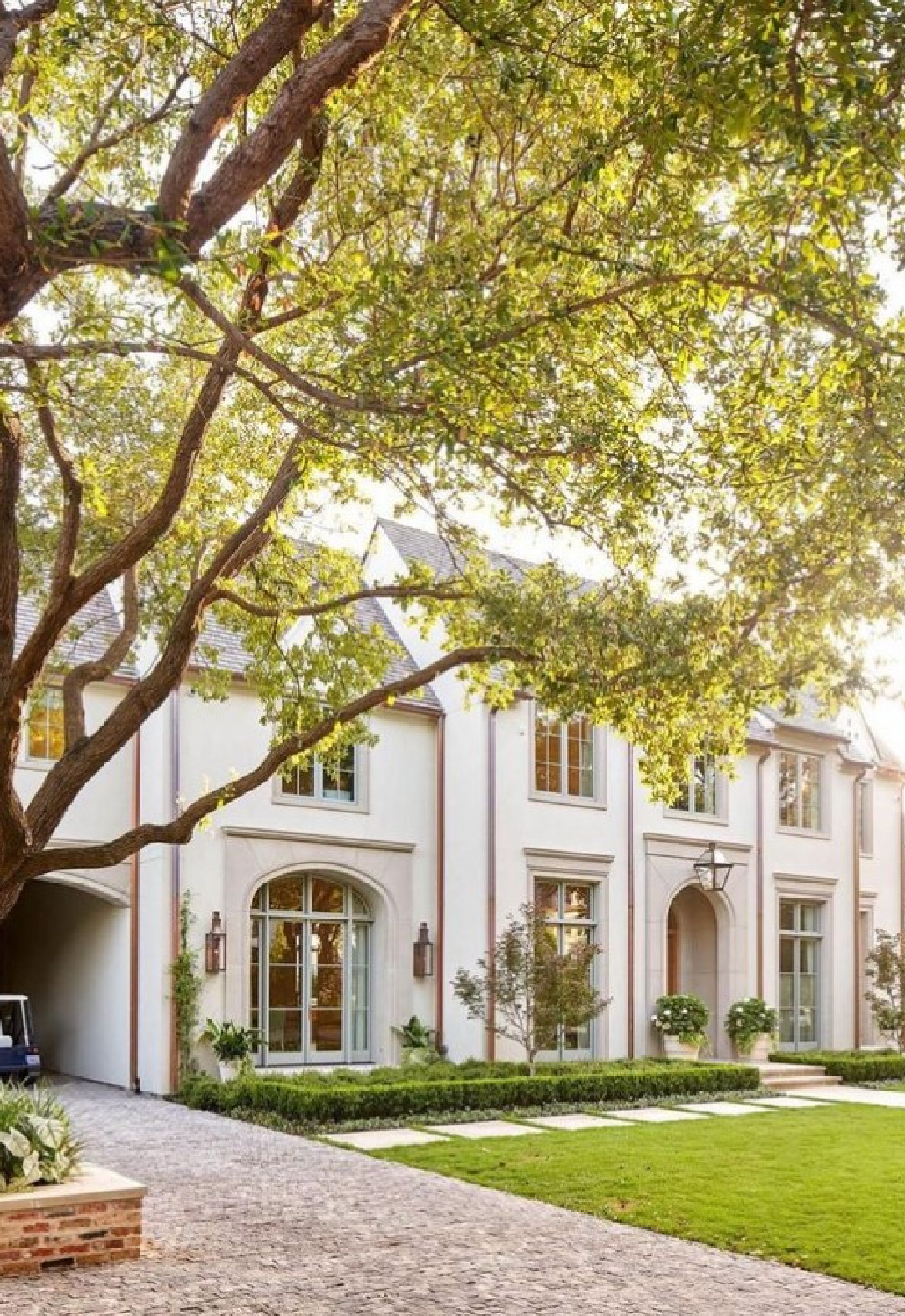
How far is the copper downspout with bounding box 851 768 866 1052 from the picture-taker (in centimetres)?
2819

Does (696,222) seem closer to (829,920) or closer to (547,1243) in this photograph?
(547,1243)

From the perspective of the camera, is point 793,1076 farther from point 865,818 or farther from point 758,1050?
point 865,818

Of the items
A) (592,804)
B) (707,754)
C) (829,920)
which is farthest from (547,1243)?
(829,920)

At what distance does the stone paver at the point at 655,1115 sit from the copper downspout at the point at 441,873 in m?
3.59

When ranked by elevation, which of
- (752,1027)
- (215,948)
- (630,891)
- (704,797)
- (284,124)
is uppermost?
(284,124)

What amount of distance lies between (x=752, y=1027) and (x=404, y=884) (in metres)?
7.16

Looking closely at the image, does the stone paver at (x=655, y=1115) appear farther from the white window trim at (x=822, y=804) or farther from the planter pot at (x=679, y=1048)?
the white window trim at (x=822, y=804)

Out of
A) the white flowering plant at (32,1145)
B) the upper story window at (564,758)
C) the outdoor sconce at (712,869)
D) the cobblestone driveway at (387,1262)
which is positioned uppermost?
the upper story window at (564,758)

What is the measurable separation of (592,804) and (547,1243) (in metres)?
13.7

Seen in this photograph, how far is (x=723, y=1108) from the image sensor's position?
1941cm

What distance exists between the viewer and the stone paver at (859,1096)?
20.6m

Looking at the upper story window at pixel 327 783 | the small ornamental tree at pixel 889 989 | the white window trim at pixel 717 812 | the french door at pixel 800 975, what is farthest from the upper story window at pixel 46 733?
the small ornamental tree at pixel 889 989

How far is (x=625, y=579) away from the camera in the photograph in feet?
38.3

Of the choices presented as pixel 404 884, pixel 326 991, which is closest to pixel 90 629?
pixel 404 884
